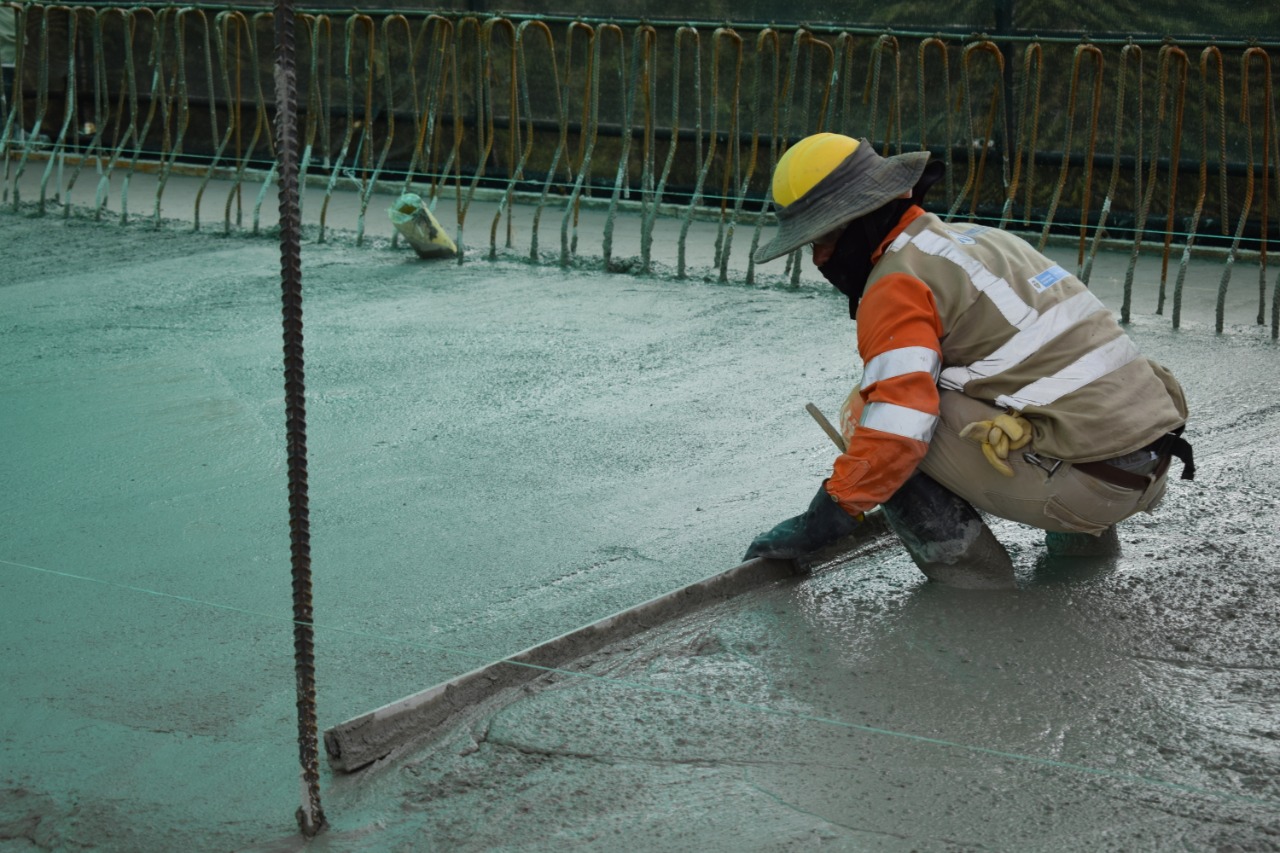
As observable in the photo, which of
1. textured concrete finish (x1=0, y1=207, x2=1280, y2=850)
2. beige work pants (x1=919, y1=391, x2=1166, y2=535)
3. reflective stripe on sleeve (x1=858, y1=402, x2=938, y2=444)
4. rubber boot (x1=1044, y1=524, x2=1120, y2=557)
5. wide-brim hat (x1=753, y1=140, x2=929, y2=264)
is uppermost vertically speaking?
wide-brim hat (x1=753, y1=140, x2=929, y2=264)

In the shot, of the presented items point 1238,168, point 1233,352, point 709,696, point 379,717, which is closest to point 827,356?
point 1233,352

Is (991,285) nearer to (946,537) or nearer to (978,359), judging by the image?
(978,359)

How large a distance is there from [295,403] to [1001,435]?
1.88 meters

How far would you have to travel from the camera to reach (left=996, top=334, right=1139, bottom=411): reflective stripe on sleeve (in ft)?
11.9

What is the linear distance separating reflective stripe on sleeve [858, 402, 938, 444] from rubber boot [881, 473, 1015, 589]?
329mm

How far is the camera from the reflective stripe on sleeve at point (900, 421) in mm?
3521

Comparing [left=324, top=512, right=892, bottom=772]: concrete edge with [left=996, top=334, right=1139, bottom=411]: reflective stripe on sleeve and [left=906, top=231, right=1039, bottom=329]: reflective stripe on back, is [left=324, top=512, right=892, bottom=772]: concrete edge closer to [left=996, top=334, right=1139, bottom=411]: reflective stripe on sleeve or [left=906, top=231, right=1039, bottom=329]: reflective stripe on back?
[left=996, top=334, right=1139, bottom=411]: reflective stripe on sleeve

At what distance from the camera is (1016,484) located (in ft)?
12.2

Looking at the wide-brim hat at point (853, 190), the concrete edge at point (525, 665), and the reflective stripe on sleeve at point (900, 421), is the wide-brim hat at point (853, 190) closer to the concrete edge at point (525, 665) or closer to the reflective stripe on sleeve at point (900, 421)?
the reflective stripe on sleeve at point (900, 421)

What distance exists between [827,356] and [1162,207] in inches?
202

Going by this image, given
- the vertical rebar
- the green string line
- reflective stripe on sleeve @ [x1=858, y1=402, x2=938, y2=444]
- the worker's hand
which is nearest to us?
the vertical rebar

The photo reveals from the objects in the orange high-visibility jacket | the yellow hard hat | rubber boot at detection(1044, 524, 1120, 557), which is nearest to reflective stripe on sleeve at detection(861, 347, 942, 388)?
the orange high-visibility jacket

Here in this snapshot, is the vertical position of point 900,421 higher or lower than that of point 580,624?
higher

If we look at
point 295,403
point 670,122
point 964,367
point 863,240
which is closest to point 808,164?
point 863,240
